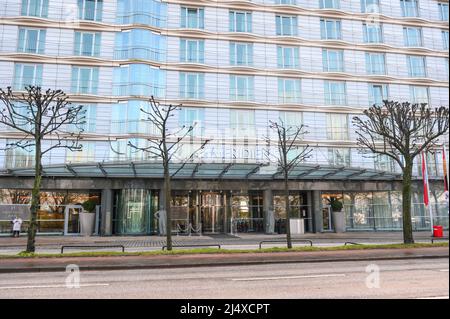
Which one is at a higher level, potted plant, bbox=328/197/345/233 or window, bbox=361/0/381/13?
window, bbox=361/0/381/13

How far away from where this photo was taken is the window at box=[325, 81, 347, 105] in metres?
34.1

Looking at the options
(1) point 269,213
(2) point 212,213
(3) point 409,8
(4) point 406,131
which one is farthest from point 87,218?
(3) point 409,8

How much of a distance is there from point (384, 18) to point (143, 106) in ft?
86.0

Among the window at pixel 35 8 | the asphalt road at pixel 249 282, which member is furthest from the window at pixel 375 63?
the window at pixel 35 8

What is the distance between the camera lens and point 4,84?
28547 mm

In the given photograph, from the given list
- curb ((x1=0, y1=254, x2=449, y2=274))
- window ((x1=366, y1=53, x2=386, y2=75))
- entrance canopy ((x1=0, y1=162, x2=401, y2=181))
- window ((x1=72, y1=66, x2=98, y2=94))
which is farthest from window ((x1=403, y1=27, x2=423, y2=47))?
window ((x1=72, y1=66, x2=98, y2=94))

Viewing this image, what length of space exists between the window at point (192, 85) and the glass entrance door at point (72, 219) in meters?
12.9

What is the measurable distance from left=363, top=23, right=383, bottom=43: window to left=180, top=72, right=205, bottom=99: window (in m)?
17.6

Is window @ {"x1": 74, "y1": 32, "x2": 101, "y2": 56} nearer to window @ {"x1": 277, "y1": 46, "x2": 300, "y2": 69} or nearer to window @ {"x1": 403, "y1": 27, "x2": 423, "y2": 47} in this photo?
window @ {"x1": 277, "y1": 46, "x2": 300, "y2": 69}

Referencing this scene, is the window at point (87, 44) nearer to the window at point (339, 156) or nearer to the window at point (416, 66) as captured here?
the window at point (339, 156)

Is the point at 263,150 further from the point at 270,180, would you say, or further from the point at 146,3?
the point at 146,3

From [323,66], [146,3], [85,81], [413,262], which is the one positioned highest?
[146,3]
